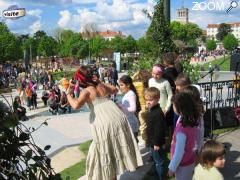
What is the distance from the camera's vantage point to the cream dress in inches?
199

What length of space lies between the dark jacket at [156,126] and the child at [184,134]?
1.02 metres

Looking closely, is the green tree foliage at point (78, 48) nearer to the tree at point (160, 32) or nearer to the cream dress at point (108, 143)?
the tree at point (160, 32)

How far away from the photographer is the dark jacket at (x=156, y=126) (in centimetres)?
568

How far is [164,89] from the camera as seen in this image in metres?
6.97

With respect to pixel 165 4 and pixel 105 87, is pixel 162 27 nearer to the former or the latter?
pixel 165 4

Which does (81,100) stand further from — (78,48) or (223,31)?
(223,31)

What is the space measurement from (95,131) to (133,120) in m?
1.86

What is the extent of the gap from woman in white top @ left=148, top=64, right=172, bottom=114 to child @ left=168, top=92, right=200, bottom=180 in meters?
2.18

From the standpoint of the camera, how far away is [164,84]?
693 cm

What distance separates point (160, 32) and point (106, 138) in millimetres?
5250

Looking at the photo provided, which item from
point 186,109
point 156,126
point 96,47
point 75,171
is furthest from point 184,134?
point 96,47

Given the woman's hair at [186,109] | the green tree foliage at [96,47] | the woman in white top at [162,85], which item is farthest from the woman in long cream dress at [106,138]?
the green tree foliage at [96,47]

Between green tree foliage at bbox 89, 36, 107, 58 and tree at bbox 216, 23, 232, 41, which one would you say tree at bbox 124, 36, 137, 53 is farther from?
tree at bbox 216, 23, 232, 41

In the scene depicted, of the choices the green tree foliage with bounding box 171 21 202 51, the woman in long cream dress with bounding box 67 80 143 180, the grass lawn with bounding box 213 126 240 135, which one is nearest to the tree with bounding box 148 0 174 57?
the green tree foliage with bounding box 171 21 202 51
